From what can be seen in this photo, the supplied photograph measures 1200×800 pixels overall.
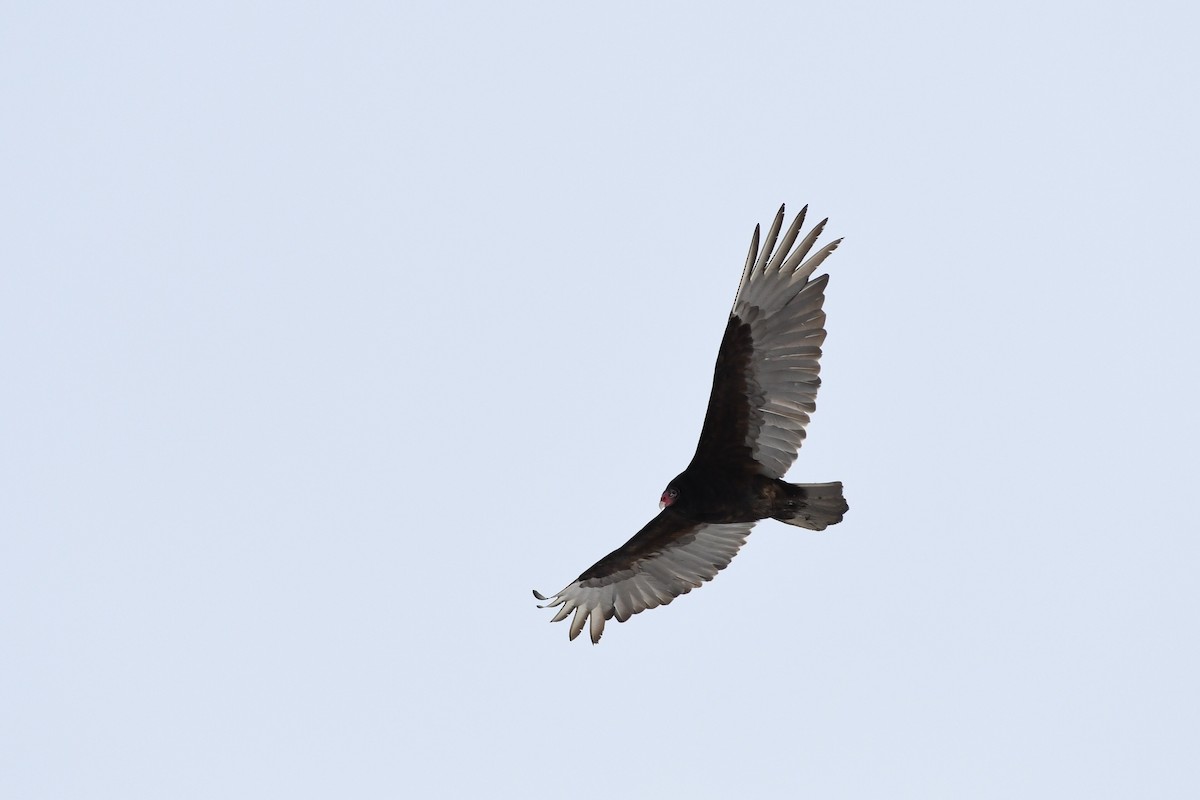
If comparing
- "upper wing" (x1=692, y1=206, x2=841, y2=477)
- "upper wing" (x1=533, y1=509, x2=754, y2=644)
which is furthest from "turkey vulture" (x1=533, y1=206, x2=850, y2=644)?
"upper wing" (x1=533, y1=509, x2=754, y2=644)

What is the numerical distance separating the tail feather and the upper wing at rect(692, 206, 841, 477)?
271mm

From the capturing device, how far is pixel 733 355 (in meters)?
11.0

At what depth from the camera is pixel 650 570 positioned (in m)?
12.5

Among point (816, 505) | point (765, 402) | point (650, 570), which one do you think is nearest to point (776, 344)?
point (765, 402)

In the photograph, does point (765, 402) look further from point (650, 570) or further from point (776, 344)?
point (650, 570)

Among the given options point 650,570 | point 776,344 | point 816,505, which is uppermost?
point 776,344

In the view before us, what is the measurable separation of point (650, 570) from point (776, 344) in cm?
268

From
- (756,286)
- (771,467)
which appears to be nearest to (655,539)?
(771,467)

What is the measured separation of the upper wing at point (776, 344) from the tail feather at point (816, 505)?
27cm

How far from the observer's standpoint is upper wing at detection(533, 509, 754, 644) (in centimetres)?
1218

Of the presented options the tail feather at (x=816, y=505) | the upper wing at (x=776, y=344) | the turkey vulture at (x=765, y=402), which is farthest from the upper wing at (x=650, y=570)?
the upper wing at (x=776, y=344)

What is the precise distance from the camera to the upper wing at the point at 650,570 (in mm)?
Answer: 12180

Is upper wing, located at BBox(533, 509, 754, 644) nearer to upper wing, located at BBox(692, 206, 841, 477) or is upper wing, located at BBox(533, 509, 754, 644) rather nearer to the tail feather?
the tail feather

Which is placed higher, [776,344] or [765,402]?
[776,344]
